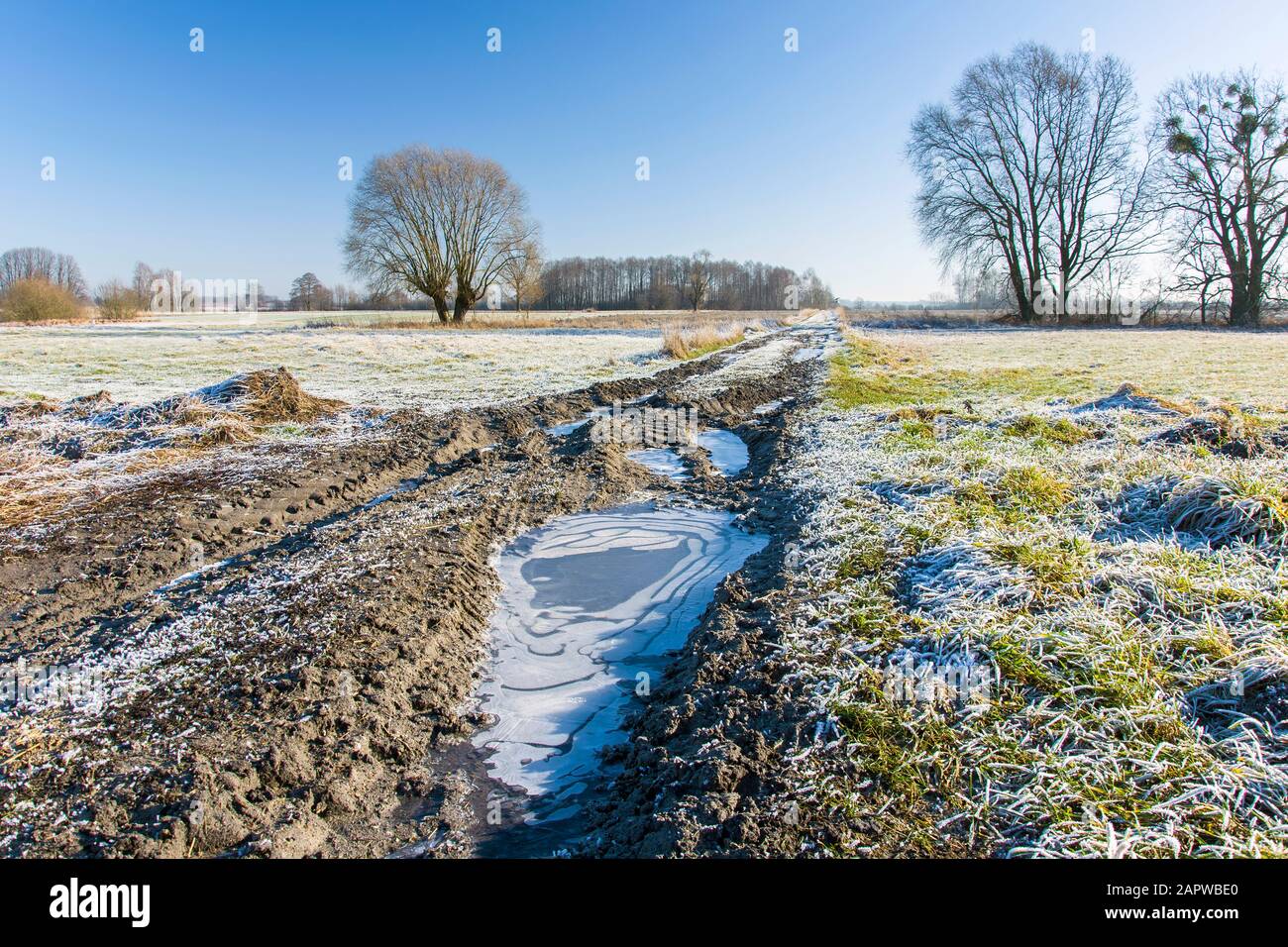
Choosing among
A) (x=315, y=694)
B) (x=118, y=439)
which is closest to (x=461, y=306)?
(x=118, y=439)

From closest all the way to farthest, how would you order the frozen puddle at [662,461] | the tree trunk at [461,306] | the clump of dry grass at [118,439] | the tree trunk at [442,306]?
1. the clump of dry grass at [118,439]
2. the frozen puddle at [662,461]
3. the tree trunk at [442,306]
4. the tree trunk at [461,306]

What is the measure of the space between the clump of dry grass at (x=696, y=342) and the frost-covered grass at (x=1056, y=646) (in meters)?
14.8

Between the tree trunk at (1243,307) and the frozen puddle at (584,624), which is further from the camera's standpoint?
the tree trunk at (1243,307)

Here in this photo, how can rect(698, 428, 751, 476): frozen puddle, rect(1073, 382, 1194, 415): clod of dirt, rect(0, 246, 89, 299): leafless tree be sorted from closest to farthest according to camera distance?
rect(1073, 382, 1194, 415): clod of dirt < rect(698, 428, 751, 476): frozen puddle < rect(0, 246, 89, 299): leafless tree

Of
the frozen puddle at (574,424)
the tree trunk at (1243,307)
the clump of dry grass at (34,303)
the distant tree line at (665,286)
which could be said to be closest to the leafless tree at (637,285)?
the distant tree line at (665,286)

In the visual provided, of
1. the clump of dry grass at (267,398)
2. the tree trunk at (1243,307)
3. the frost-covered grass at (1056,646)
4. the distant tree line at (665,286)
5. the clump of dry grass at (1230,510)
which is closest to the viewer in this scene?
the frost-covered grass at (1056,646)

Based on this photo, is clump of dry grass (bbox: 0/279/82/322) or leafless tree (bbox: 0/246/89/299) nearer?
clump of dry grass (bbox: 0/279/82/322)

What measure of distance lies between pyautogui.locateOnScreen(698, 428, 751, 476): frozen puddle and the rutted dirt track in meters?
1.92

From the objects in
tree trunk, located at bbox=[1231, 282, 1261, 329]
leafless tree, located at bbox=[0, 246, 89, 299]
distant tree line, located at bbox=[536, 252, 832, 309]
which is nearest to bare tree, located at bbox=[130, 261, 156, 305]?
leafless tree, located at bbox=[0, 246, 89, 299]

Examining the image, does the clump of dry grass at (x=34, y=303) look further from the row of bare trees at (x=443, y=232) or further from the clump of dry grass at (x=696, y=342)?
the clump of dry grass at (x=696, y=342)

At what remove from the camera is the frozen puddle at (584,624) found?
2.96 metres

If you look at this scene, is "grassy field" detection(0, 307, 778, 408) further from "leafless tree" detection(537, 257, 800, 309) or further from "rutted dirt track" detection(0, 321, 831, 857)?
"leafless tree" detection(537, 257, 800, 309)

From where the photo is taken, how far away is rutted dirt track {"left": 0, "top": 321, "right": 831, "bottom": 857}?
2.28 metres

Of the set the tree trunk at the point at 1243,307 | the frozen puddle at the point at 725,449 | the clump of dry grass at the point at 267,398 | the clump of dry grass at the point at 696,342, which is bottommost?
the frozen puddle at the point at 725,449
